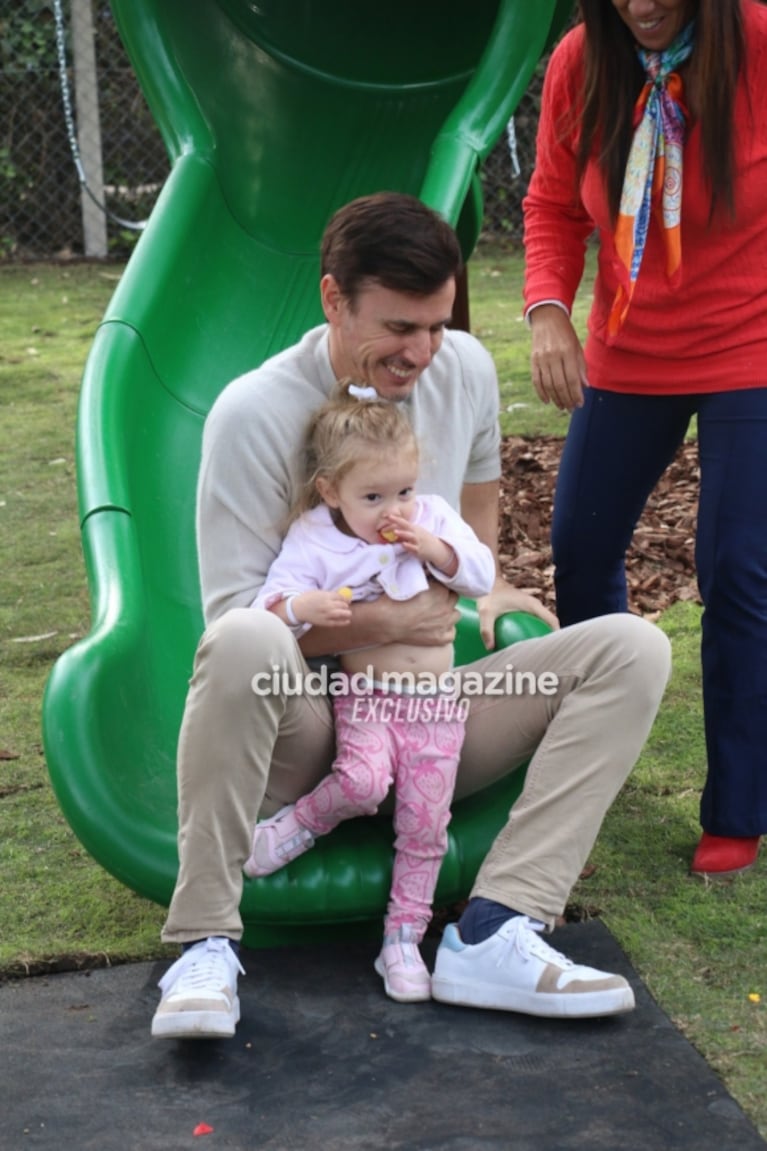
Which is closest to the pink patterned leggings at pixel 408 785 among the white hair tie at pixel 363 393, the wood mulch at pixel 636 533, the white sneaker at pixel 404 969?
the white sneaker at pixel 404 969

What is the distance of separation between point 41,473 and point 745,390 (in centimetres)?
378

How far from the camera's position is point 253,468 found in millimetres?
2848

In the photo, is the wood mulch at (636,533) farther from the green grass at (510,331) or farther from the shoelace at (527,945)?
the shoelace at (527,945)

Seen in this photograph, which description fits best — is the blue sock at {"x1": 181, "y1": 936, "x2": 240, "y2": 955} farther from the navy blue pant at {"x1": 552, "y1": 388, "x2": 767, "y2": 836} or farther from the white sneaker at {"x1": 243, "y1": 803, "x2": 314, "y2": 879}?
the navy blue pant at {"x1": 552, "y1": 388, "x2": 767, "y2": 836}

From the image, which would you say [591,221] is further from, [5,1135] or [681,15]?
[5,1135]

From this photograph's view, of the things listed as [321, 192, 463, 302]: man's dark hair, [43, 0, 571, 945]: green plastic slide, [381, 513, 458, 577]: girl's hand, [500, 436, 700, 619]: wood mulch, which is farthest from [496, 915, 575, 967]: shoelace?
[500, 436, 700, 619]: wood mulch

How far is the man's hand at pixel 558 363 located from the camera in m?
3.19

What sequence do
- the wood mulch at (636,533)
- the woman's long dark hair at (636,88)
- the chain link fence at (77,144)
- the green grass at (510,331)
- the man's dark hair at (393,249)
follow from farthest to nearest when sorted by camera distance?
the chain link fence at (77,144)
the green grass at (510,331)
the wood mulch at (636,533)
the woman's long dark hair at (636,88)
the man's dark hair at (393,249)

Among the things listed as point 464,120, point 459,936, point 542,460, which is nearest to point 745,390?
point 459,936

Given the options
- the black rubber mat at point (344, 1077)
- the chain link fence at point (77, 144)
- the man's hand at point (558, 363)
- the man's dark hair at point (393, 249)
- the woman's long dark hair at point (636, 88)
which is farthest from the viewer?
the chain link fence at point (77, 144)

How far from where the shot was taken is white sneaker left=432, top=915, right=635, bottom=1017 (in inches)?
104

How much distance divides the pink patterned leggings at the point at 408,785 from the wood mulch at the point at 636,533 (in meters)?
2.01

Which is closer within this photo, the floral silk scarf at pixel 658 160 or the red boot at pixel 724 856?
the floral silk scarf at pixel 658 160

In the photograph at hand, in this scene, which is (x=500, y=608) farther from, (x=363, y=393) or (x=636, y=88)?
(x=636, y=88)
